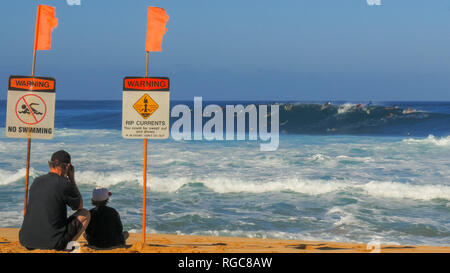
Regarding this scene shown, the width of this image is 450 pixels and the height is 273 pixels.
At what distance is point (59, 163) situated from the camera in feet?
16.0

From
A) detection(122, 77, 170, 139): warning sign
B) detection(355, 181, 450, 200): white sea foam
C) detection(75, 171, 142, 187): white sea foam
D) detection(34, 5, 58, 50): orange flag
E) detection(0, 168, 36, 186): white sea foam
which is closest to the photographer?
detection(122, 77, 170, 139): warning sign

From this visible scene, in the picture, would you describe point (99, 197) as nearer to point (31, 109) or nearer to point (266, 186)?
point (31, 109)

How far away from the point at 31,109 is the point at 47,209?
2.07 metres

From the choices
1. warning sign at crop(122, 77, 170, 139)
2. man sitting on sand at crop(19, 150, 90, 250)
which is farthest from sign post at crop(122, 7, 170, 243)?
man sitting on sand at crop(19, 150, 90, 250)

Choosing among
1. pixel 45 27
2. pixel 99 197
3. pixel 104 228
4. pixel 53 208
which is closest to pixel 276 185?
pixel 45 27

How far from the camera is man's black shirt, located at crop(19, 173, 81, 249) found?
4867mm

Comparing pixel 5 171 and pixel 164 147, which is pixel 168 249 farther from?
pixel 164 147

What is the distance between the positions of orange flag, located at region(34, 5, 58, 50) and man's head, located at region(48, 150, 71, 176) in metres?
2.67

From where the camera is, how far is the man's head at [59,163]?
16.0 feet

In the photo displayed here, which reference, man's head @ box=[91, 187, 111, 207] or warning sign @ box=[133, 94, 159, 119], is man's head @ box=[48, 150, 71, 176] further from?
warning sign @ box=[133, 94, 159, 119]

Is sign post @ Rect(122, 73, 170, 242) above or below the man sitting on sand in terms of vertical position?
above

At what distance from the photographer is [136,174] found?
15.3 metres

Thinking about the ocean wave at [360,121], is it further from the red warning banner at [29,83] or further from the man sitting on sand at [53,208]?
the man sitting on sand at [53,208]
